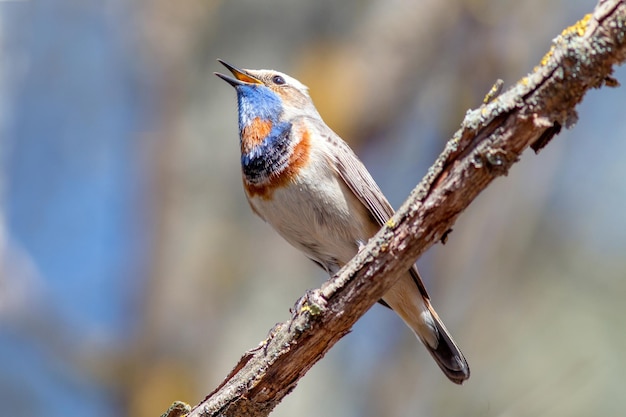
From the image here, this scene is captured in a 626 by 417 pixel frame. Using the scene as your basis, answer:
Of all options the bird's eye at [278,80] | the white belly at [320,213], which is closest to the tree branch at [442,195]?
the white belly at [320,213]

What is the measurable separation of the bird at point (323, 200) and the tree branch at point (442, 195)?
3.66 feet

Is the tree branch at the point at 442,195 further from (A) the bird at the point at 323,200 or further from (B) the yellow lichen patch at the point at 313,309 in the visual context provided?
(A) the bird at the point at 323,200

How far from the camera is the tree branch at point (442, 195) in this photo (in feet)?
7.02

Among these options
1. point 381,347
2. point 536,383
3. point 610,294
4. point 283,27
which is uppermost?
point 283,27


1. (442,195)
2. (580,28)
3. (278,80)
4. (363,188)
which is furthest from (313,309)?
(278,80)

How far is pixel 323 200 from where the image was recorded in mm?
3799

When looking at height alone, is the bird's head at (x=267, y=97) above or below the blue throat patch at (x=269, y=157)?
above

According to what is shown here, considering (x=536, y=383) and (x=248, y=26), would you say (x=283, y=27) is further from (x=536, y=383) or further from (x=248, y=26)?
(x=536, y=383)

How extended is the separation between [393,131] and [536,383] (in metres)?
2.33

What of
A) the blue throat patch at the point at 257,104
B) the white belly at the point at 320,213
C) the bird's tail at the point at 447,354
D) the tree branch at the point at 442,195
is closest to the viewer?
the tree branch at the point at 442,195

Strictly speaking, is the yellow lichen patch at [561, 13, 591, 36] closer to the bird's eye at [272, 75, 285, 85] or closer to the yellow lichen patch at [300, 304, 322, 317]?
the yellow lichen patch at [300, 304, 322, 317]

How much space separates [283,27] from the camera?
6066 mm

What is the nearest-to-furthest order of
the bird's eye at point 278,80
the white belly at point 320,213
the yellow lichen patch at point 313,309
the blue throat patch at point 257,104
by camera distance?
the yellow lichen patch at point 313,309
the white belly at point 320,213
the blue throat patch at point 257,104
the bird's eye at point 278,80

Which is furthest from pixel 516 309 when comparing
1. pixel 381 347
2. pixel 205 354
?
pixel 205 354
